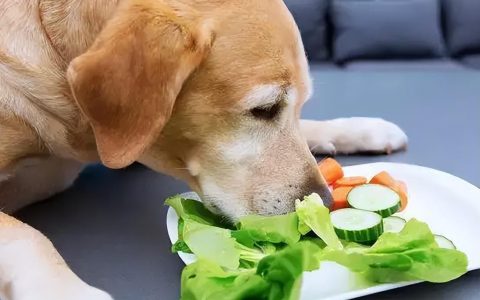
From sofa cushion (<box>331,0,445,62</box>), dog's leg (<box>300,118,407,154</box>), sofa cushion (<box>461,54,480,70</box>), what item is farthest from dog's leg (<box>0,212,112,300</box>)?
sofa cushion (<box>461,54,480,70</box>)

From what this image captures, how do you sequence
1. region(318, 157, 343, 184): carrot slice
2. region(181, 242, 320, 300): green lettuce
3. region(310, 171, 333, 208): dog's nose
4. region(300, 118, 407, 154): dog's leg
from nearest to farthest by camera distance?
region(181, 242, 320, 300): green lettuce, region(310, 171, 333, 208): dog's nose, region(318, 157, 343, 184): carrot slice, region(300, 118, 407, 154): dog's leg

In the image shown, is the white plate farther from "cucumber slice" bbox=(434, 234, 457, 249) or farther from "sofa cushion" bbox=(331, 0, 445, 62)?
"sofa cushion" bbox=(331, 0, 445, 62)

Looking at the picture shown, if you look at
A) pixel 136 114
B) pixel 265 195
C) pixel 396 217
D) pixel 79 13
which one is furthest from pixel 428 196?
pixel 79 13

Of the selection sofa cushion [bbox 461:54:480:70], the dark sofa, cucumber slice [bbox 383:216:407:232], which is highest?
cucumber slice [bbox 383:216:407:232]

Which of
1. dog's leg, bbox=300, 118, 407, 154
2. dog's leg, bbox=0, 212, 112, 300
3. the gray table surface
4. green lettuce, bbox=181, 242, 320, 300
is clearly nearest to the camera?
green lettuce, bbox=181, 242, 320, 300

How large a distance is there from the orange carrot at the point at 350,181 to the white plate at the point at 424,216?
0.06 m

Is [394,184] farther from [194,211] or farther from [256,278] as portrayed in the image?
[256,278]

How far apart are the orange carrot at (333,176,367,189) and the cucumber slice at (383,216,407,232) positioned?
131mm

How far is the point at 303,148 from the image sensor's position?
1033 millimetres

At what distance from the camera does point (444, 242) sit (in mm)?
873

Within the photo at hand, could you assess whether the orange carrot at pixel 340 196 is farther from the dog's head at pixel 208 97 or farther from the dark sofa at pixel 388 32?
the dark sofa at pixel 388 32

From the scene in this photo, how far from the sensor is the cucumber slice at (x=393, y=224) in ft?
3.05

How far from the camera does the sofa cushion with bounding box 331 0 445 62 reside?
376cm

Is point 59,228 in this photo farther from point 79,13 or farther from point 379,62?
point 379,62
